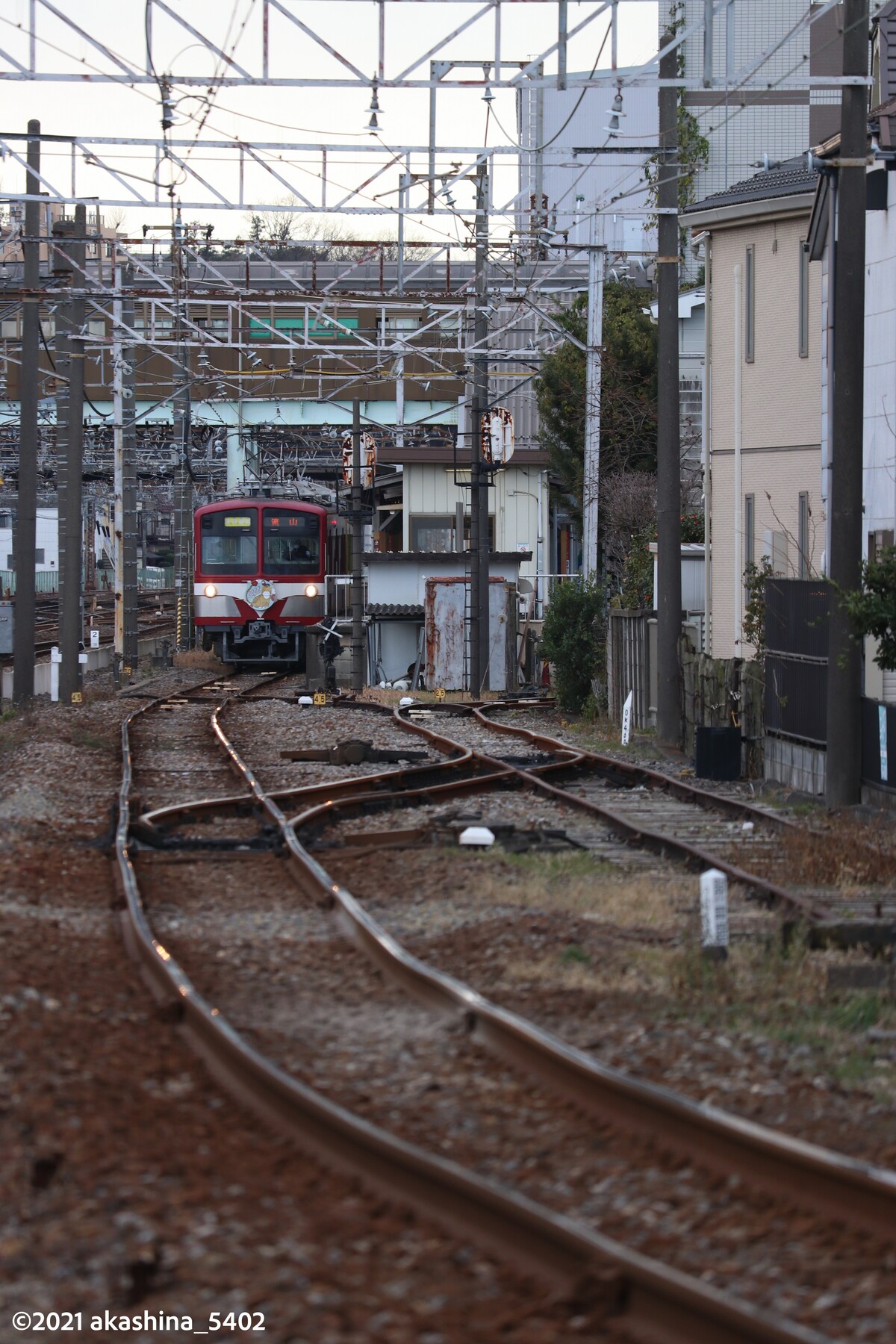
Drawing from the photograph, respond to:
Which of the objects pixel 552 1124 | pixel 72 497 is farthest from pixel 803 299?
pixel 552 1124

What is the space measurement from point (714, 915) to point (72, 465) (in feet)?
61.2

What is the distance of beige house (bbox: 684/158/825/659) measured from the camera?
2028 cm

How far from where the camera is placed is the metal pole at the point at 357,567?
25.7 metres

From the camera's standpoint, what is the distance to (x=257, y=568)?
106ft

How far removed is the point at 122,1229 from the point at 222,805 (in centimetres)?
859

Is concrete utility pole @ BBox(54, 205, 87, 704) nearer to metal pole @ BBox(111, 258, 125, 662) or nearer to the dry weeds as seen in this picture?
metal pole @ BBox(111, 258, 125, 662)

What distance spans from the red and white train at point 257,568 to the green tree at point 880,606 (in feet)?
69.7

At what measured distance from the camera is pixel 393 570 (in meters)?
29.7

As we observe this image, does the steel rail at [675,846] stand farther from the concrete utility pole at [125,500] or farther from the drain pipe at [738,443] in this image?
the concrete utility pole at [125,500]

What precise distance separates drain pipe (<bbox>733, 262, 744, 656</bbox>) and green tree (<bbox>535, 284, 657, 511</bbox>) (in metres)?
10.1

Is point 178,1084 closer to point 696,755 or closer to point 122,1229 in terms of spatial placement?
point 122,1229

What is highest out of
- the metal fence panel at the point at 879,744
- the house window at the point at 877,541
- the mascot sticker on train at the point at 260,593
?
the house window at the point at 877,541

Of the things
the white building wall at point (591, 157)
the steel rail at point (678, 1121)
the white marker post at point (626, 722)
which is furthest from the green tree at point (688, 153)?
the steel rail at point (678, 1121)

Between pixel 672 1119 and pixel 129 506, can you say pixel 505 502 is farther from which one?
pixel 672 1119
